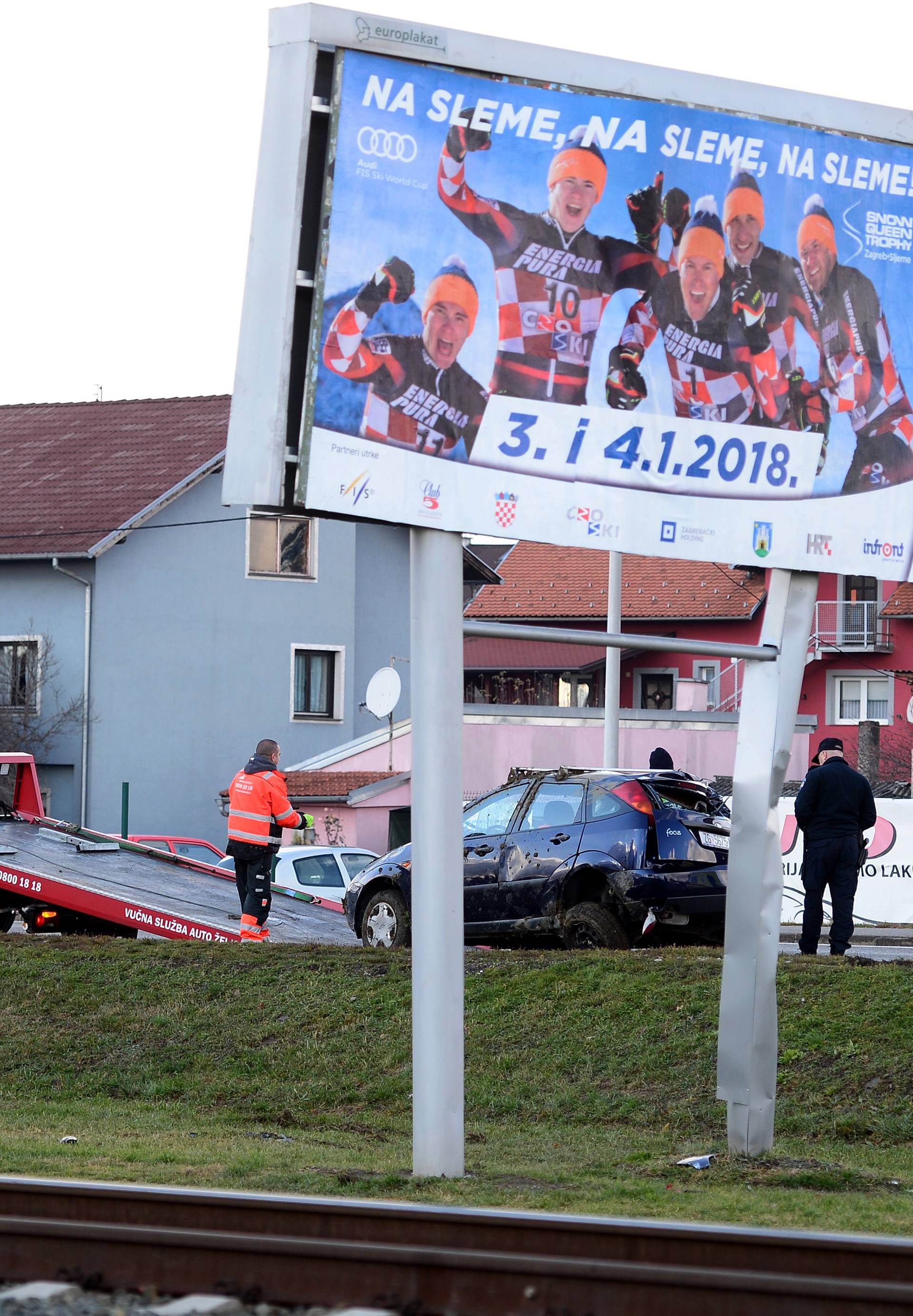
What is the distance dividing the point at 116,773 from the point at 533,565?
907 inches

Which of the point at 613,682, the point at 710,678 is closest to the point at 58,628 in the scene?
the point at 613,682

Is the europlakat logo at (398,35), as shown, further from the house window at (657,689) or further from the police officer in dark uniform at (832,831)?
the house window at (657,689)

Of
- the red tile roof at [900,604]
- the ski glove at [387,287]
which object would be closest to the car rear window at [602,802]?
the ski glove at [387,287]

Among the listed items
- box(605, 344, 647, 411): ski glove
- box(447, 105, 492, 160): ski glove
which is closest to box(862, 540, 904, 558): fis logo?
box(605, 344, 647, 411): ski glove

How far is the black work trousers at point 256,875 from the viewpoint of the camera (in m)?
15.7

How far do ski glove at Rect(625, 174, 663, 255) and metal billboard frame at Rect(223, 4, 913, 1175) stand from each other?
456 millimetres

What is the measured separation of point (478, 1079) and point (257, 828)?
5152mm

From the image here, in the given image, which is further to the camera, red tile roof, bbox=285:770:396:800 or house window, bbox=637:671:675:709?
house window, bbox=637:671:675:709

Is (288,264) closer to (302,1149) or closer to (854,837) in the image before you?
(302,1149)

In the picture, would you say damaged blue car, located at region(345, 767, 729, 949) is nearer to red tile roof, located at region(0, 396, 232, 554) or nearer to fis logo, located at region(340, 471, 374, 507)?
fis logo, located at region(340, 471, 374, 507)

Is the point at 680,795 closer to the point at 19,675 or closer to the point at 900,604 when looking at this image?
the point at 19,675

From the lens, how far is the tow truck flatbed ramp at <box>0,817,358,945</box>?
53.0 ft

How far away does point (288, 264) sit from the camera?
26.5ft

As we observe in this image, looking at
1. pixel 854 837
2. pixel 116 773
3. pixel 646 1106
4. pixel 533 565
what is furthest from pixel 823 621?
pixel 646 1106
